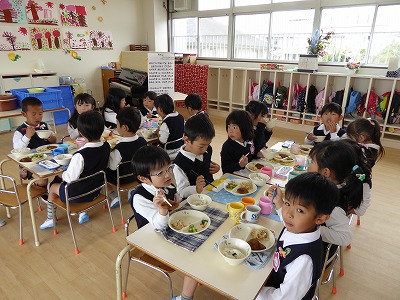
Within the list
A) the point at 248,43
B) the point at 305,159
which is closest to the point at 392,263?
the point at 305,159

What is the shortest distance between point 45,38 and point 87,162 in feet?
16.7

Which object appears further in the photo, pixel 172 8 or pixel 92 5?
pixel 172 8

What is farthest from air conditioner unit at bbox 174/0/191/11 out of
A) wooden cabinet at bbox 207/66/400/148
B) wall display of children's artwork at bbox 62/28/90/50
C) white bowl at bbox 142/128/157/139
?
white bowl at bbox 142/128/157/139

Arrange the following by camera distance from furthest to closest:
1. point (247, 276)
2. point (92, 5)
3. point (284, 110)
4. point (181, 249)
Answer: point (92, 5) → point (284, 110) → point (181, 249) → point (247, 276)

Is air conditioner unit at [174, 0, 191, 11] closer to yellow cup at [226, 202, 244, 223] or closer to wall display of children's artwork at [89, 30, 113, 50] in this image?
wall display of children's artwork at [89, 30, 113, 50]

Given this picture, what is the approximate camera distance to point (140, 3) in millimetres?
7535

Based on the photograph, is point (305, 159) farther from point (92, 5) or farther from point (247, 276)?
point (92, 5)

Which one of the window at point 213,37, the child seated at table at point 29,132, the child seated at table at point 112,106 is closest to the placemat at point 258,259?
the child seated at table at point 29,132

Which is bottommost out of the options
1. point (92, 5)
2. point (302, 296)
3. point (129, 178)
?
point (129, 178)

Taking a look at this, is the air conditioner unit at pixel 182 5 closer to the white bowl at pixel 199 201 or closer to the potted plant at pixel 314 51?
the potted plant at pixel 314 51

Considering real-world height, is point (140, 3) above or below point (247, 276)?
above

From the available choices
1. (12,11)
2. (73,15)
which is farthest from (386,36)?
(12,11)

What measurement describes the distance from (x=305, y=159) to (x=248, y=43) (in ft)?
16.5

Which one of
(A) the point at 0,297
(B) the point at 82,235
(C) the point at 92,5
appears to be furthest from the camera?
(C) the point at 92,5
